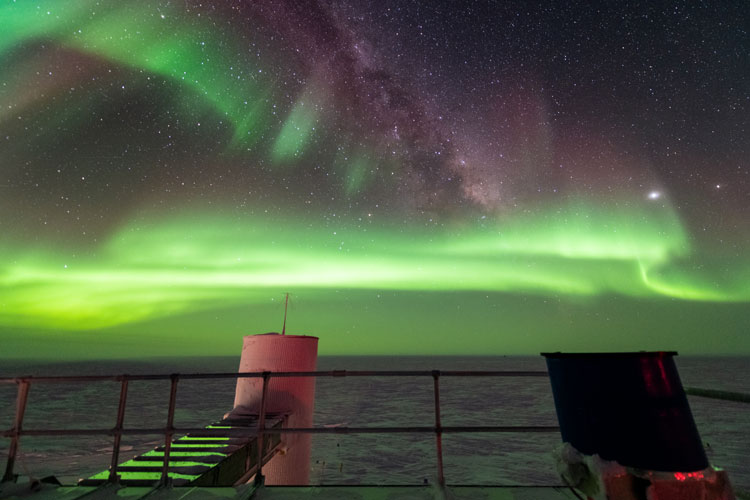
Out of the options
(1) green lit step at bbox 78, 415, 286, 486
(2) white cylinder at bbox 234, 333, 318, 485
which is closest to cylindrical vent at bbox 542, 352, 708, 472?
(1) green lit step at bbox 78, 415, 286, 486

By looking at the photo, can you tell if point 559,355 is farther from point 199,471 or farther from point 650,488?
point 199,471

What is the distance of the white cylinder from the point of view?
7.73m

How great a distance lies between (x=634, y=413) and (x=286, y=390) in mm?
6803

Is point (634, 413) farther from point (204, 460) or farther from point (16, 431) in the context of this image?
point (16, 431)

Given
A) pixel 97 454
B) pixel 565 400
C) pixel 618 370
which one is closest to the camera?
pixel 618 370

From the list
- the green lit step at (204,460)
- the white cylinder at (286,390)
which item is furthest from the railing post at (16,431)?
the white cylinder at (286,390)

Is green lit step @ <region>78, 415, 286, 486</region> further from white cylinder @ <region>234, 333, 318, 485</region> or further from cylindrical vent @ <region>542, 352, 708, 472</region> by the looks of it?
cylindrical vent @ <region>542, 352, 708, 472</region>

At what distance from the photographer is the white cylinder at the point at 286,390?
773 cm

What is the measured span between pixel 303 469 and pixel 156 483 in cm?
472

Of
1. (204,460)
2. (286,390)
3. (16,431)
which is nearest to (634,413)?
(204,460)

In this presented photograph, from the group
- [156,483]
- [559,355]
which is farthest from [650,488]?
[156,483]

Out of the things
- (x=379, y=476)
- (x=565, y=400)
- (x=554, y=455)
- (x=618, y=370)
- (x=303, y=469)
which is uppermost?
(x=618, y=370)

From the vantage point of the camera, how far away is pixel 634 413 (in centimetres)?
219

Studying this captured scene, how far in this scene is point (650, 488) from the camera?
2.06 metres
